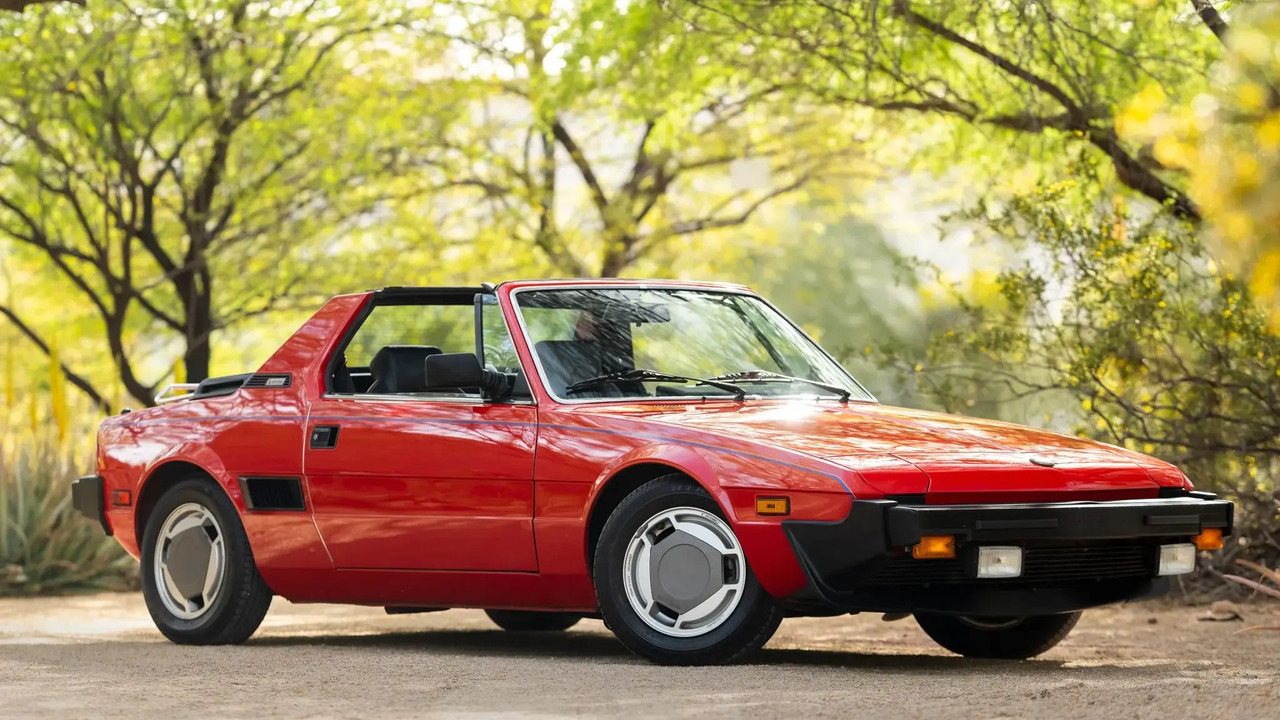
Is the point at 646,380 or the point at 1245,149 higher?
the point at 1245,149

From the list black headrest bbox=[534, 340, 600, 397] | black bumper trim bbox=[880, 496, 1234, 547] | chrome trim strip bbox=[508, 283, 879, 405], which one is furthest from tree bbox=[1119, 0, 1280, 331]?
black headrest bbox=[534, 340, 600, 397]

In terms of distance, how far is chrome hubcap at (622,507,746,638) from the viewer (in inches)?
264

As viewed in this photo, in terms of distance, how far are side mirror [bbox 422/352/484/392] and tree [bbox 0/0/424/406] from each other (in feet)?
29.2

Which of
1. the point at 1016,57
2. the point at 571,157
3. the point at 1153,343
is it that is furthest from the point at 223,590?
the point at 571,157

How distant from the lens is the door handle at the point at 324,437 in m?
8.02

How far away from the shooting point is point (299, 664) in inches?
292

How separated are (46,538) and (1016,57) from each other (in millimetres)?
7596

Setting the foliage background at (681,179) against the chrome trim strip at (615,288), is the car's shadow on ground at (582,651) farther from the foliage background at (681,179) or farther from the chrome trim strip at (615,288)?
the foliage background at (681,179)

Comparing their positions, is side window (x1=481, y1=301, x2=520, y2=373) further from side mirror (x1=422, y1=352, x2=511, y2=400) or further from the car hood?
the car hood

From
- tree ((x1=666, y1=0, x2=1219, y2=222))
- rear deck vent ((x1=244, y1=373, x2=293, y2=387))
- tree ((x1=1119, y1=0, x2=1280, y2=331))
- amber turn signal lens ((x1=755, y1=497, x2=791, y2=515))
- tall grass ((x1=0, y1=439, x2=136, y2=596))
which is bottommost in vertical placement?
tall grass ((x1=0, y1=439, x2=136, y2=596))

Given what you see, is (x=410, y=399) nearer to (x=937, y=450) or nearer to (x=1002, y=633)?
(x=937, y=450)

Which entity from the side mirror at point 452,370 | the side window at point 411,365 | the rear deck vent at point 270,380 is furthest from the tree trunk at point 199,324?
the side mirror at point 452,370

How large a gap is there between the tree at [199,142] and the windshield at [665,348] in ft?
27.3

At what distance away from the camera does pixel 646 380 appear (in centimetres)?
765
